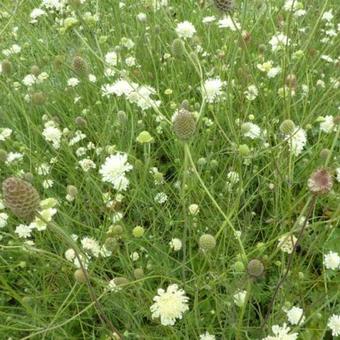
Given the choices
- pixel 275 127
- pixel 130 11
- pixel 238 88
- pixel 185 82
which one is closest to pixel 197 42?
pixel 185 82

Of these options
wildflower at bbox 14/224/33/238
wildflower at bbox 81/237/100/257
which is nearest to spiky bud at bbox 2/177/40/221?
wildflower at bbox 81/237/100/257

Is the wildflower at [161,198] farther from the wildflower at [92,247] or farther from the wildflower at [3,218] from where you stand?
the wildflower at [3,218]

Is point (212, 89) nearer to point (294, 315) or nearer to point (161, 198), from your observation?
point (161, 198)

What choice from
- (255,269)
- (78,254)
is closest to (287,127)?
(255,269)

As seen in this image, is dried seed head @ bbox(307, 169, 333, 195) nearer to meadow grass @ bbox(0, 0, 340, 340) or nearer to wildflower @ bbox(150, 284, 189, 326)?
meadow grass @ bbox(0, 0, 340, 340)

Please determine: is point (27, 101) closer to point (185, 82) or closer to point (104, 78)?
point (104, 78)

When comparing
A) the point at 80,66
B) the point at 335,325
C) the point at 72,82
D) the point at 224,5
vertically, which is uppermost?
the point at 72,82

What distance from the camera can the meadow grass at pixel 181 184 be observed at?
46.4 inches

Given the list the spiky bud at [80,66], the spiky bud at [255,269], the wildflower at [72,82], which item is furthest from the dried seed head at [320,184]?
the wildflower at [72,82]

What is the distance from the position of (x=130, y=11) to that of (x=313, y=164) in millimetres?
1409

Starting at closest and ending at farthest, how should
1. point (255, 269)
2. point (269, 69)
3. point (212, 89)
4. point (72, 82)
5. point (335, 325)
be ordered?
point (255, 269) < point (335, 325) < point (212, 89) < point (269, 69) < point (72, 82)

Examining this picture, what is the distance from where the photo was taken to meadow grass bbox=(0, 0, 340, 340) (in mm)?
1180

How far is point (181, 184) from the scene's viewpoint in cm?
140

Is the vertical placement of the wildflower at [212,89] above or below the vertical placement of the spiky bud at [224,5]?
above
